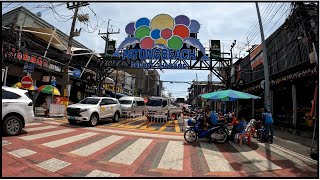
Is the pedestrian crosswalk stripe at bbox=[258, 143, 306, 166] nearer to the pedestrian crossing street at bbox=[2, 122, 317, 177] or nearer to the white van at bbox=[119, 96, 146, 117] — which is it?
the pedestrian crossing street at bbox=[2, 122, 317, 177]

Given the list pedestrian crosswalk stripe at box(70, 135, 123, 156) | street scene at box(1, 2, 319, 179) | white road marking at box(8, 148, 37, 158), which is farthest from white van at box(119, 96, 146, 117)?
white road marking at box(8, 148, 37, 158)

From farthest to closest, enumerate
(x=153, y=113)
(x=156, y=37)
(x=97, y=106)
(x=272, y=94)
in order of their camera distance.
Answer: (x=156, y=37) < (x=153, y=113) < (x=272, y=94) < (x=97, y=106)

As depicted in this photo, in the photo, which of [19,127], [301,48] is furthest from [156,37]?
[19,127]

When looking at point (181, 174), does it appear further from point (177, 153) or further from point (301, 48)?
point (301, 48)

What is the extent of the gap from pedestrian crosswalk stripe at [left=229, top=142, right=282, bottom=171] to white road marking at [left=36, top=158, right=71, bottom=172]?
5.17m

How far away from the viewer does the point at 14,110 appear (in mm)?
10219

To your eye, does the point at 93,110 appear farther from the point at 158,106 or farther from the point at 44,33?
the point at 44,33

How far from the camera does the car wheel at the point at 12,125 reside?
1007cm

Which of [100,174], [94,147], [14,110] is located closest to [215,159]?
[100,174]

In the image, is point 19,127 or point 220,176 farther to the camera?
point 19,127

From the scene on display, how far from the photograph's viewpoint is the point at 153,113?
796 inches

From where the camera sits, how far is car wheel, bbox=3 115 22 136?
1007 centimetres

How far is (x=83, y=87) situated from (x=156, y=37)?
17.5 meters

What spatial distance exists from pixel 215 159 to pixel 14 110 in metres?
7.83
